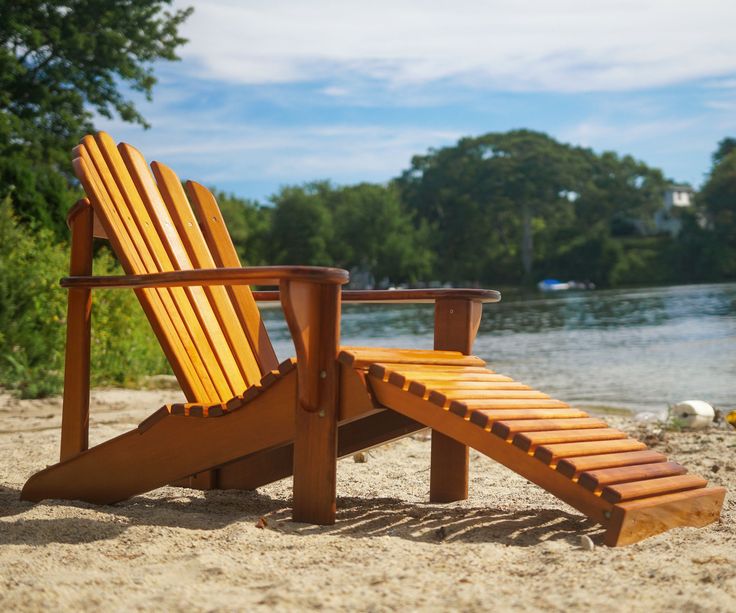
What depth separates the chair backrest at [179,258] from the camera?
3.03 m

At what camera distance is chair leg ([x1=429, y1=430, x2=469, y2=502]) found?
3.11 m

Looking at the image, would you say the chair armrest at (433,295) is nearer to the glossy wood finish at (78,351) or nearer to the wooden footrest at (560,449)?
the wooden footrest at (560,449)

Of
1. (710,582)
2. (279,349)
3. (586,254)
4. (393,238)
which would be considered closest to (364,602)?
(710,582)

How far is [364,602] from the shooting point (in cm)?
188

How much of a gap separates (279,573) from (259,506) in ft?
3.01

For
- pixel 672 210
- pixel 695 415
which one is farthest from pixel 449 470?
pixel 672 210

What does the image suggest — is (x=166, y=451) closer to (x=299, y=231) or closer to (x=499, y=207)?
(x=299, y=231)

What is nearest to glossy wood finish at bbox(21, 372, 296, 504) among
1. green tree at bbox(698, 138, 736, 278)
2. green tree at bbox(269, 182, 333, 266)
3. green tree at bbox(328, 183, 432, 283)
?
green tree at bbox(269, 182, 333, 266)

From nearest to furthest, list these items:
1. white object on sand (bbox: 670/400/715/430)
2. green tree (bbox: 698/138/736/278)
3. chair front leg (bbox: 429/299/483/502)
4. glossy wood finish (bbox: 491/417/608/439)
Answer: glossy wood finish (bbox: 491/417/608/439)
chair front leg (bbox: 429/299/483/502)
white object on sand (bbox: 670/400/715/430)
green tree (bbox: 698/138/736/278)

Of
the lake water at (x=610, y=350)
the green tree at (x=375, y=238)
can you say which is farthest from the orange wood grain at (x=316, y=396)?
the green tree at (x=375, y=238)

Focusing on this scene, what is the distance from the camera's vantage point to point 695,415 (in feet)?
17.8

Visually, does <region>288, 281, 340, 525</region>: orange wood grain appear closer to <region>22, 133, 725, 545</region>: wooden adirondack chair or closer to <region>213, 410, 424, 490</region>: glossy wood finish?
<region>22, 133, 725, 545</region>: wooden adirondack chair

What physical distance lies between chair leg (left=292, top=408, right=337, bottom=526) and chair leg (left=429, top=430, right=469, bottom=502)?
60 centimetres

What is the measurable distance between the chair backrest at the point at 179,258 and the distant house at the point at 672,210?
6516cm
